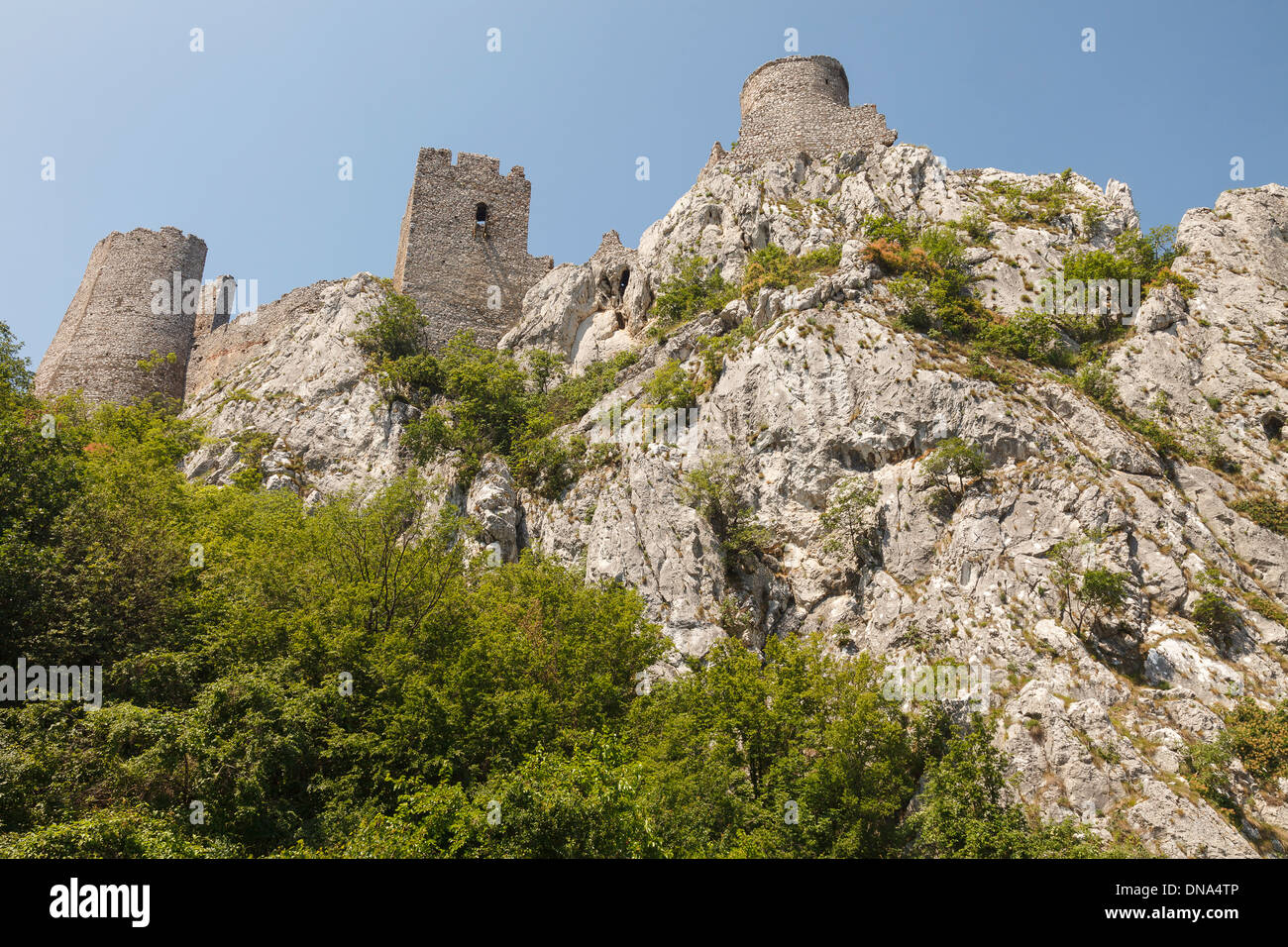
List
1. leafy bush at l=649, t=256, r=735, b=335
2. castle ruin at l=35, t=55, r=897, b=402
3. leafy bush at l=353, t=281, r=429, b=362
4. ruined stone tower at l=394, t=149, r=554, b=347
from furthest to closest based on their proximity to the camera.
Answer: castle ruin at l=35, t=55, r=897, b=402, ruined stone tower at l=394, t=149, r=554, b=347, leafy bush at l=353, t=281, r=429, b=362, leafy bush at l=649, t=256, r=735, b=335

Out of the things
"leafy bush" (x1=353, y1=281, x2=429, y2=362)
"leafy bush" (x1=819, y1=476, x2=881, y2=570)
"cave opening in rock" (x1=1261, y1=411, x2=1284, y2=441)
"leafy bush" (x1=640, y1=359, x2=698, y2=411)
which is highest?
"leafy bush" (x1=353, y1=281, x2=429, y2=362)

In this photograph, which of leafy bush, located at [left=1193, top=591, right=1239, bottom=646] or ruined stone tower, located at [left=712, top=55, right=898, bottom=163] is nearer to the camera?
leafy bush, located at [left=1193, top=591, right=1239, bottom=646]

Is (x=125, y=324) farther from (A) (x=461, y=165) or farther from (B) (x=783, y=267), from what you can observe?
(B) (x=783, y=267)

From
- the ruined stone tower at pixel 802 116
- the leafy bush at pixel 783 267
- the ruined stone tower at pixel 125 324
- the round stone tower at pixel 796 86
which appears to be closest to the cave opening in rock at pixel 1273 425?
the leafy bush at pixel 783 267

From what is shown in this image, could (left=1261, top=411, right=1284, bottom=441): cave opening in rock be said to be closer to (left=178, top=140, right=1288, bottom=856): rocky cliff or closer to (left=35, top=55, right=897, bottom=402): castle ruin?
(left=178, top=140, right=1288, bottom=856): rocky cliff

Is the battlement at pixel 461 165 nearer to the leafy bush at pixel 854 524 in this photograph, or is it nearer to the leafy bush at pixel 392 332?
the leafy bush at pixel 392 332

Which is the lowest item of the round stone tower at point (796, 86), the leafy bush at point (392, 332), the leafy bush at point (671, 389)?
the leafy bush at point (671, 389)

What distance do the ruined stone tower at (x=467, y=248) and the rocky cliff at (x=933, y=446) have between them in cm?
190

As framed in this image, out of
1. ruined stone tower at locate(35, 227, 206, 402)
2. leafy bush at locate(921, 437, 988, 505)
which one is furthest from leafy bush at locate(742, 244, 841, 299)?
ruined stone tower at locate(35, 227, 206, 402)

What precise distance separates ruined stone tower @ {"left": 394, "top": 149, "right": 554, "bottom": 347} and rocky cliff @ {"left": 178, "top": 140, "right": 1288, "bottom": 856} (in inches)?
74.8

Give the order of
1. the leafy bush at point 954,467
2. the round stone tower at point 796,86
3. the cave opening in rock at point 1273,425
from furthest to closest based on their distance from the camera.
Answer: the round stone tower at point 796,86
the cave opening in rock at point 1273,425
the leafy bush at point 954,467

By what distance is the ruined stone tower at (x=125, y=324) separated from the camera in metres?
41.8

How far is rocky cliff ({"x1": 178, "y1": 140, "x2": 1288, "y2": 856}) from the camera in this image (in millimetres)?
21000
